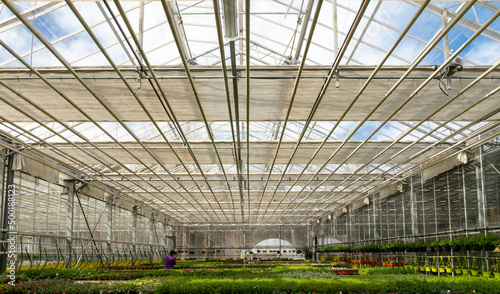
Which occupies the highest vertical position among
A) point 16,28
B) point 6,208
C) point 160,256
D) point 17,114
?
point 16,28

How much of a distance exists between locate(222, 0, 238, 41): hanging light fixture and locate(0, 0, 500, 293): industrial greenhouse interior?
0.03 metres

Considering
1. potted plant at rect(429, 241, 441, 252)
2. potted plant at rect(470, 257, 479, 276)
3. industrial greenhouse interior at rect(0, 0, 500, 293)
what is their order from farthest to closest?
potted plant at rect(429, 241, 441, 252) → potted plant at rect(470, 257, 479, 276) → industrial greenhouse interior at rect(0, 0, 500, 293)

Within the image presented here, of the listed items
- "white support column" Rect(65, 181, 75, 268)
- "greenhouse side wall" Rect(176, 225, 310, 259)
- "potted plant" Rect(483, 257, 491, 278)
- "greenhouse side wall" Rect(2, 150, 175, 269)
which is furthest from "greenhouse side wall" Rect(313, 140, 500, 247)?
"greenhouse side wall" Rect(176, 225, 310, 259)

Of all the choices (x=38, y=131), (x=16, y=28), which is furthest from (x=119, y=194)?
(x=16, y=28)

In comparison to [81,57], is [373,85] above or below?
below

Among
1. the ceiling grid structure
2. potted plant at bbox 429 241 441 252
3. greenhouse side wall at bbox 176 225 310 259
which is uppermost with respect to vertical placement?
the ceiling grid structure

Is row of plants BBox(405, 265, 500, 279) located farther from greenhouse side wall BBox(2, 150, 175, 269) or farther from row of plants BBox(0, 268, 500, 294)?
greenhouse side wall BBox(2, 150, 175, 269)

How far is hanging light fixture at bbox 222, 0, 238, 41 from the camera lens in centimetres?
730

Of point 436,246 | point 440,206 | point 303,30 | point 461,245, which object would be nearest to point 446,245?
point 436,246

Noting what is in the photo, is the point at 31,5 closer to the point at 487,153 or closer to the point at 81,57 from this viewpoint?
the point at 81,57

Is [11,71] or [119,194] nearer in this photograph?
[11,71]

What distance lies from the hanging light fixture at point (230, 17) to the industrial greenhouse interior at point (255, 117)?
3 cm

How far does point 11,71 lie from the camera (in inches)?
410

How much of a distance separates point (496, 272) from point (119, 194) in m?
21.5
